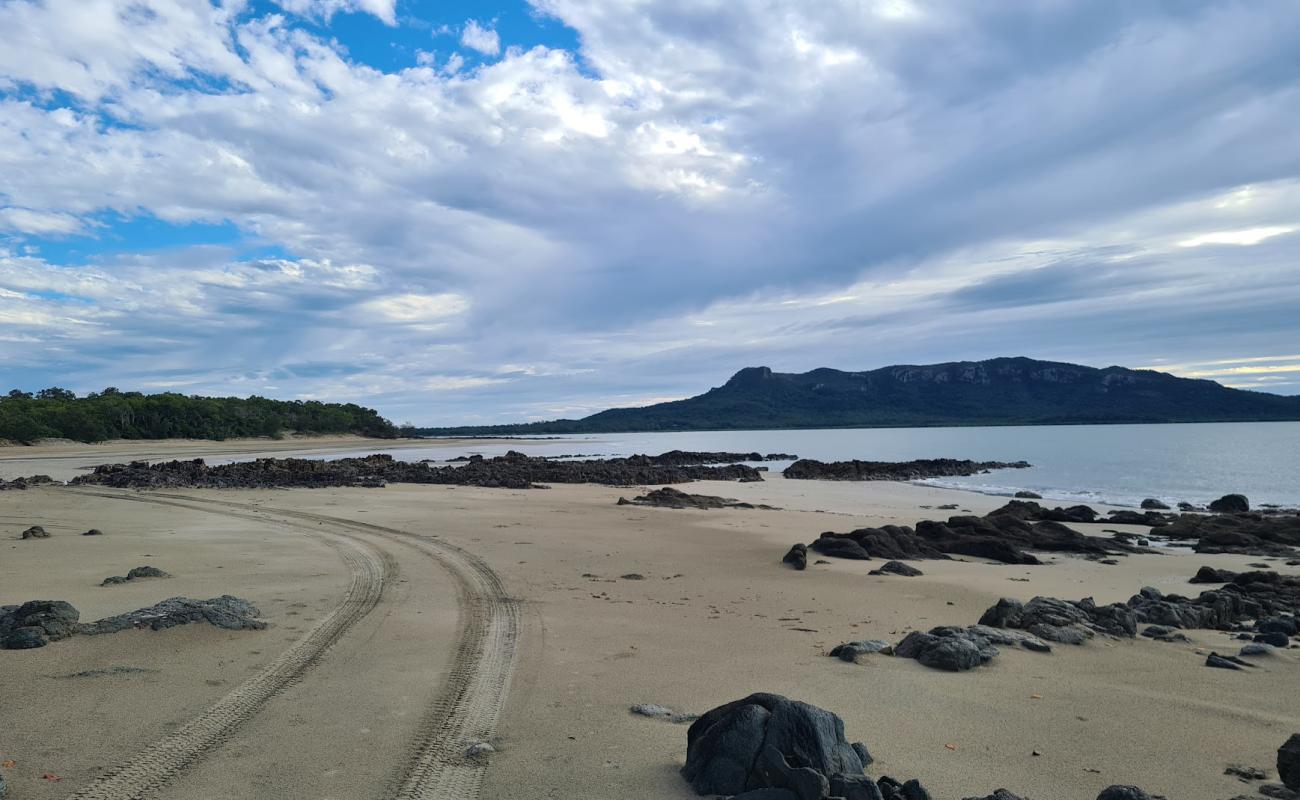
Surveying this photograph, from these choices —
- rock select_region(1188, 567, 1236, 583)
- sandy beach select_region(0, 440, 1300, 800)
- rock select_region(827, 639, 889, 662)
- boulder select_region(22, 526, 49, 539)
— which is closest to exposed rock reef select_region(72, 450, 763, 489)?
boulder select_region(22, 526, 49, 539)

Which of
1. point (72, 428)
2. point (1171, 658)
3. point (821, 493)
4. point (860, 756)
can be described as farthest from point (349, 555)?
point (72, 428)

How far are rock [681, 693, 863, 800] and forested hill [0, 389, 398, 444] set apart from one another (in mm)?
68297

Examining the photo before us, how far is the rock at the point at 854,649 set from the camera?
22.6 feet

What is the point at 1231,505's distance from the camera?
966 inches

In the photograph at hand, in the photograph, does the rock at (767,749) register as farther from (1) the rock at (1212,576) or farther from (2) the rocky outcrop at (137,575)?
(1) the rock at (1212,576)

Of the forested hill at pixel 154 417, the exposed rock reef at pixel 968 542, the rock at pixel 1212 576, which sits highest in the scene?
the forested hill at pixel 154 417

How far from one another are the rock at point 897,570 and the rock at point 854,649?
5083 millimetres

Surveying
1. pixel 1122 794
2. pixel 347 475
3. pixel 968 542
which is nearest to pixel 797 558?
pixel 968 542

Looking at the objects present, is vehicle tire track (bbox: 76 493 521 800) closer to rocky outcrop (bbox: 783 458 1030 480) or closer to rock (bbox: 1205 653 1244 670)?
rock (bbox: 1205 653 1244 670)

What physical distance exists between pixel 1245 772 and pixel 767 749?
10.3ft

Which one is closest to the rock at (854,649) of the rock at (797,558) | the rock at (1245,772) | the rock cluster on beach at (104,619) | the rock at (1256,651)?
the rock at (1245,772)

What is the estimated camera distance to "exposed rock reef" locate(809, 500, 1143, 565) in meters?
14.0

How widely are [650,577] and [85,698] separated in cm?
739

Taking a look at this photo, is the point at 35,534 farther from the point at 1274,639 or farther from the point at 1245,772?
the point at 1274,639
